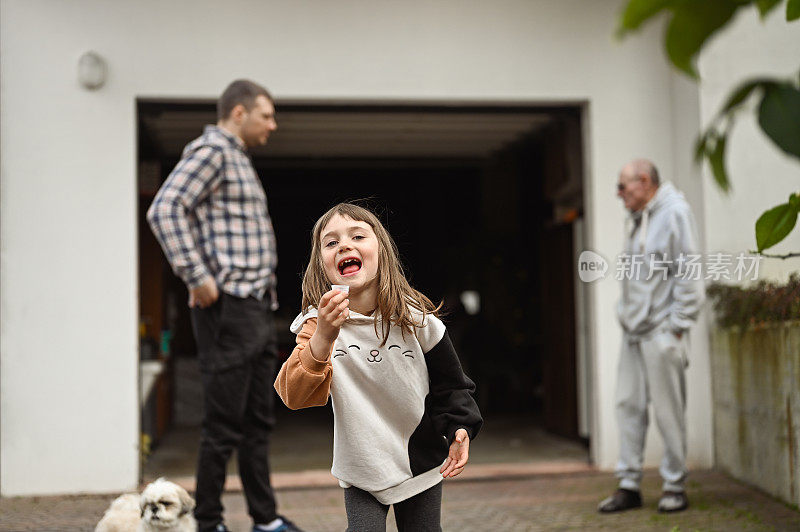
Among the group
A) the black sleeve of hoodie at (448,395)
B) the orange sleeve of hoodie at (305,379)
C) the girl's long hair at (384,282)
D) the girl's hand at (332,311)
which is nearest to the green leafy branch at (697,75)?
Result: the girl's hand at (332,311)

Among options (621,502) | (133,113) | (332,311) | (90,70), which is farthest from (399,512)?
(90,70)

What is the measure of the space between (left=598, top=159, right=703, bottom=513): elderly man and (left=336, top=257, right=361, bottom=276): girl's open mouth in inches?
123

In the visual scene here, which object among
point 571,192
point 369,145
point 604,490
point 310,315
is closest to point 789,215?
point 310,315

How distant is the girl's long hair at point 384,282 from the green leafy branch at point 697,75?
2.08 m

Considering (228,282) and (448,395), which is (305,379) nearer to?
(448,395)

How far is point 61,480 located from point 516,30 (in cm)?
475

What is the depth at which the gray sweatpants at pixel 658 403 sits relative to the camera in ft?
18.6

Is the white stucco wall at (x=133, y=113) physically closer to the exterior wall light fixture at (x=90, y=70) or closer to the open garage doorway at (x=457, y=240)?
the exterior wall light fixture at (x=90, y=70)

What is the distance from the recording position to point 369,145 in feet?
34.8

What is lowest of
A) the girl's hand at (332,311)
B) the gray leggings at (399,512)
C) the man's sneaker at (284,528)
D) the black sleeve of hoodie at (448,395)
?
the man's sneaker at (284,528)

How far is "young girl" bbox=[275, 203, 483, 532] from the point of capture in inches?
117

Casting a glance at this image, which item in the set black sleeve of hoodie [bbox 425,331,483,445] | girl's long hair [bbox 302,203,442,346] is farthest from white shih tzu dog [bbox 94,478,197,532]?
black sleeve of hoodie [bbox 425,331,483,445]

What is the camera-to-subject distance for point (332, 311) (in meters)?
2.59

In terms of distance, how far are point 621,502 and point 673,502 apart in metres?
0.30
